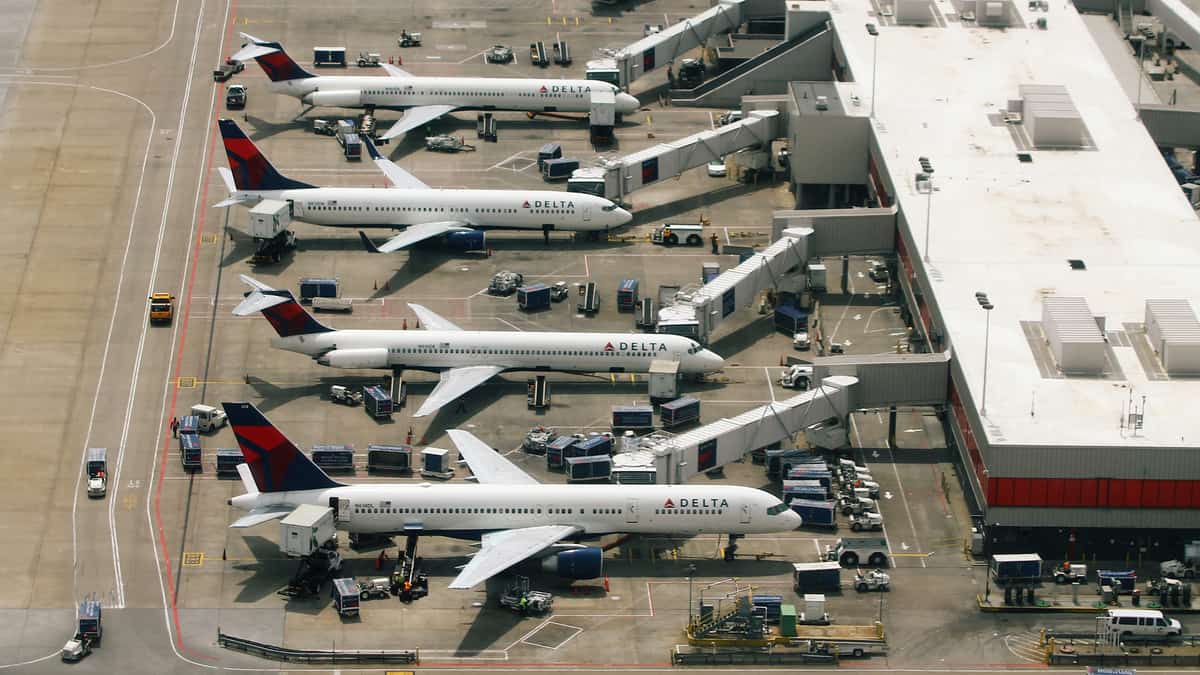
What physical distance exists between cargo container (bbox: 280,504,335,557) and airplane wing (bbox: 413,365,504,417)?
73.6 feet

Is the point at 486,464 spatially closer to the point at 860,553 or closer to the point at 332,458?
the point at 332,458

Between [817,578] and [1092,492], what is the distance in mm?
20166

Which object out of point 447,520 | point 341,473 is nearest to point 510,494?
point 447,520

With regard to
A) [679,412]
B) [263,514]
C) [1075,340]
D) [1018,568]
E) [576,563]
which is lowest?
[576,563]

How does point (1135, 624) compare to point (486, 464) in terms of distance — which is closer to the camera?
point (1135, 624)

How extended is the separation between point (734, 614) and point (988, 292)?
4300 centimetres

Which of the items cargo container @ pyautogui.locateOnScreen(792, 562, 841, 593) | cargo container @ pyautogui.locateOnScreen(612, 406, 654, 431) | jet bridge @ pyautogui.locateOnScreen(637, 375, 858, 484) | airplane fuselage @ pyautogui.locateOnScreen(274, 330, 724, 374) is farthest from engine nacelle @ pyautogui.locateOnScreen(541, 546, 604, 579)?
airplane fuselage @ pyautogui.locateOnScreen(274, 330, 724, 374)

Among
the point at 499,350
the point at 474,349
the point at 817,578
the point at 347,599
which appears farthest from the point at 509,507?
the point at 474,349

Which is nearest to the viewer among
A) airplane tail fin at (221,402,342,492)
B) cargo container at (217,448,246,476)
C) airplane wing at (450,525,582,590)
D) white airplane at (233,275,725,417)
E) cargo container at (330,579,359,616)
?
airplane wing at (450,525,582,590)

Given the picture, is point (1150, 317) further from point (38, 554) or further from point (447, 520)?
point (38, 554)

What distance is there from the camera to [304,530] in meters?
165

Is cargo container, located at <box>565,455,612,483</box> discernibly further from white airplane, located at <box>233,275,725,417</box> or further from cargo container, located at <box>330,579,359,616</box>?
cargo container, located at <box>330,579,359,616</box>

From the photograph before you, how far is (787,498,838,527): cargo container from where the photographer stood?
577 feet

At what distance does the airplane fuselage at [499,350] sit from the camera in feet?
637
